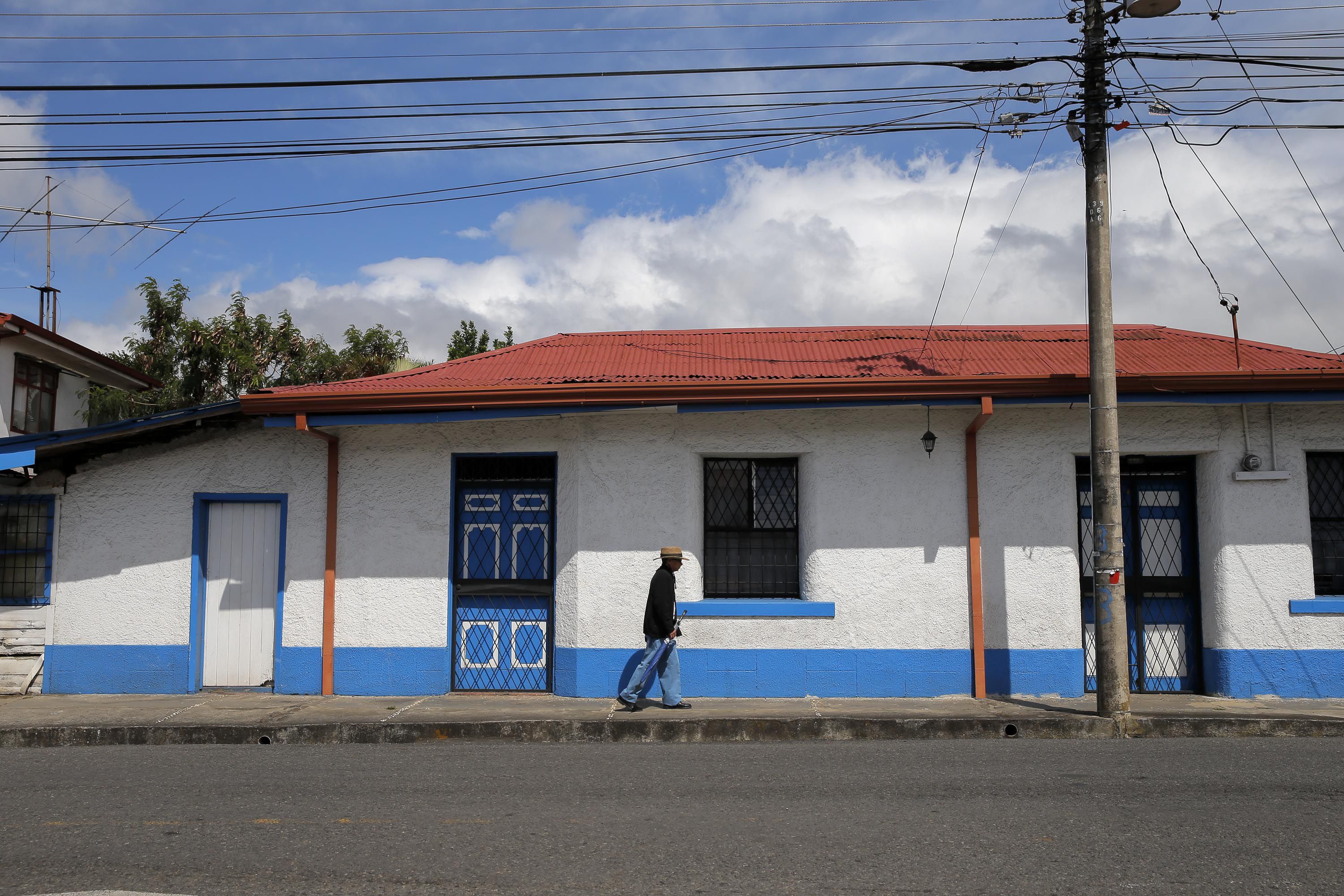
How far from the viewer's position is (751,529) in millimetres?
10844

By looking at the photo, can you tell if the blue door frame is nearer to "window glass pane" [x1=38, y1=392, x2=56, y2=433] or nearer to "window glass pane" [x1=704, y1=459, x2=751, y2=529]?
"window glass pane" [x1=704, y1=459, x2=751, y2=529]

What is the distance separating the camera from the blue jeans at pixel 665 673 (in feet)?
31.9

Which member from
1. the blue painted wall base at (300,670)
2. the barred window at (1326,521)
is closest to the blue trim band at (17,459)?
the blue painted wall base at (300,670)

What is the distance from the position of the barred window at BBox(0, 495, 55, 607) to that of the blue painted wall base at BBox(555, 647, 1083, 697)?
557cm

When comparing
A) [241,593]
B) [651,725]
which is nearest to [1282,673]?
[651,725]

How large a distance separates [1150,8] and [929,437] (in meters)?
4.20

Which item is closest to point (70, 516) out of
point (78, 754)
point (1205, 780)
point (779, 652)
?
point (78, 754)

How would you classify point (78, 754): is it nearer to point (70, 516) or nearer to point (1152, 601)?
point (70, 516)

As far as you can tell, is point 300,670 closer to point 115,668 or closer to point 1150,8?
point 115,668

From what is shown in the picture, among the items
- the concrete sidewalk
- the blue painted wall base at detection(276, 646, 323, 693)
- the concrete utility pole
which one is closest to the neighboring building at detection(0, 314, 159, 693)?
the concrete sidewalk

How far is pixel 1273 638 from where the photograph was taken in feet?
33.8

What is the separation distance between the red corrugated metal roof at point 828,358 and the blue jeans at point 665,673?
2513 millimetres

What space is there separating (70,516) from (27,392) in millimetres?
5757

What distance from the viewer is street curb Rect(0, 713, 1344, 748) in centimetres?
888
